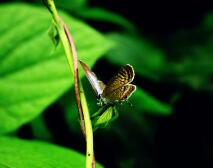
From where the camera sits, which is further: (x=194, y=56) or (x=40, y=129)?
(x=194, y=56)

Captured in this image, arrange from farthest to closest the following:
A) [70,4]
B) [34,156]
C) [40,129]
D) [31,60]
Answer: [70,4]
[40,129]
[31,60]
[34,156]

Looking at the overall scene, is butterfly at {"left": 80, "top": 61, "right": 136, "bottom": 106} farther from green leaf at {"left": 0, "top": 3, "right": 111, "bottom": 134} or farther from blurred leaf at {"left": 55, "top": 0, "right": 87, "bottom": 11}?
blurred leaf at {"left": 55, "top": 0, "right": 87, "bottom": 11}

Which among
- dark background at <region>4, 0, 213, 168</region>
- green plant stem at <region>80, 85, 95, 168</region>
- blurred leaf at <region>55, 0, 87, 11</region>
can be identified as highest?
green plant stem at <region>80, 85, 95, 168</region>

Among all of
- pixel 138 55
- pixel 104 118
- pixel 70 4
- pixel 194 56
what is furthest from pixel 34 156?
pixel 194 56

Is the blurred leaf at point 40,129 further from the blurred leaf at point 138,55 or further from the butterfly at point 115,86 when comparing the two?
the butterfly at point 115,86

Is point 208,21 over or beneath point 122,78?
beneath

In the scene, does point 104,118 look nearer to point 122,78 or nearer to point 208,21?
point 122,78

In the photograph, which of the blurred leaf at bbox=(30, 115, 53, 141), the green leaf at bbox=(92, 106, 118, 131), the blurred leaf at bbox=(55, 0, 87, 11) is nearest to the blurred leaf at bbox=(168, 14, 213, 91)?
the blurred leaf at bbox=(55, 0, 87, 11)

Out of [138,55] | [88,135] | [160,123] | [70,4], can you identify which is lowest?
[160,123]
